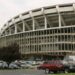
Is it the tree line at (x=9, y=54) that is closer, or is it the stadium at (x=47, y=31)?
the tree line at (x=9, y=54)

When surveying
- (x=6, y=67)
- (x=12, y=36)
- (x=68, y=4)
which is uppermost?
(x=68, y=4)

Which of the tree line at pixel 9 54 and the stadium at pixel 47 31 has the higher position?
the stadium at pixel 47 31

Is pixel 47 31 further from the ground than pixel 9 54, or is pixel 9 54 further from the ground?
pixel 47 31

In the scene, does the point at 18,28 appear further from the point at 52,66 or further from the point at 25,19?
the point at 52,66

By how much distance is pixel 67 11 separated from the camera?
101688 millimetres

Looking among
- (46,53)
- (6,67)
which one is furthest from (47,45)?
(6,67)

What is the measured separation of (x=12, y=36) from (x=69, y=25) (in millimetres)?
25497

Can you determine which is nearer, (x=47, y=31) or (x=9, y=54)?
(x=9, y=54)

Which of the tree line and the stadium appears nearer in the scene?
the tree line

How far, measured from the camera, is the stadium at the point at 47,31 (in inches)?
4149

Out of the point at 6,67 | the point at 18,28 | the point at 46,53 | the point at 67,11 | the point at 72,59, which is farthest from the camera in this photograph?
the point at 18,28

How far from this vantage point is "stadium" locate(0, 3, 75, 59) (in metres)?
105

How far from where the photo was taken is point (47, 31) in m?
111

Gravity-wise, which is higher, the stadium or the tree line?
the stadium
